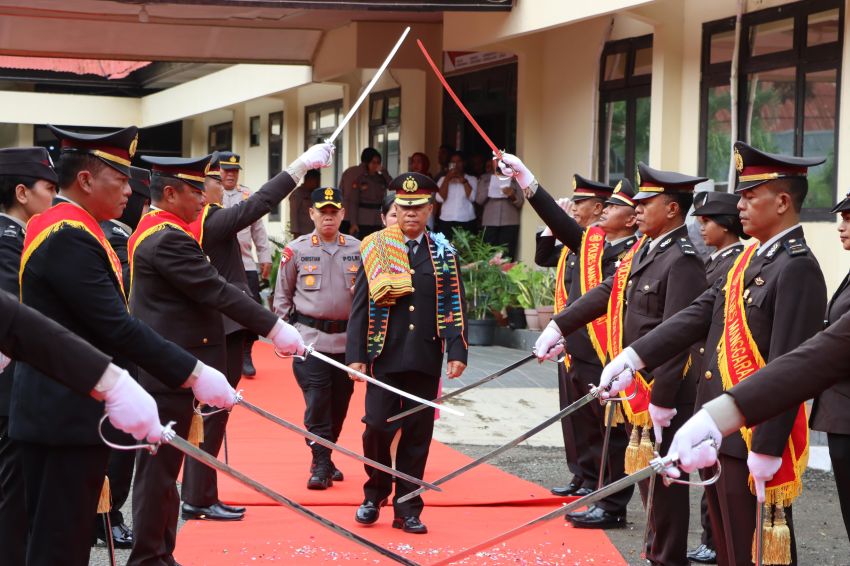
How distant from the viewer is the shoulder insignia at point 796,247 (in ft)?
15.0

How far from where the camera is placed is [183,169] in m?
5.80

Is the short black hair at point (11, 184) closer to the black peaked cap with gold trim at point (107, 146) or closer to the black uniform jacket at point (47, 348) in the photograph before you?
the black peaked cap with gold trim at point (107, 146)

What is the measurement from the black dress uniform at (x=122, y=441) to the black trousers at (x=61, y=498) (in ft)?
0.70

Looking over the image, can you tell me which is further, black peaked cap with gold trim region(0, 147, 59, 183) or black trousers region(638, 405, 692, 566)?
black trousers region(638, 405, 692, 566)

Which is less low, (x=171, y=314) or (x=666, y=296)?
(x=666, y=296)

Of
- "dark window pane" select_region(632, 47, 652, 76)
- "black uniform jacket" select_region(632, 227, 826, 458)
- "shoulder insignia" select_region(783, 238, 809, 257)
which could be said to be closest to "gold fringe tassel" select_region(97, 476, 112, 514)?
"black uniform jacket" select_region(632, 227, 826, 458)

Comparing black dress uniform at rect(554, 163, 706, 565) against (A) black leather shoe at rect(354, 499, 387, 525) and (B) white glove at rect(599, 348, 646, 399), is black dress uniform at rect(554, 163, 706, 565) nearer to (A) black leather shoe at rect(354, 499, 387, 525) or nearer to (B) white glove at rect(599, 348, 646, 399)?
(B) white glove at rect(599, 348, 646, 399)

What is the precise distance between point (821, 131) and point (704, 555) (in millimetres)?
5933

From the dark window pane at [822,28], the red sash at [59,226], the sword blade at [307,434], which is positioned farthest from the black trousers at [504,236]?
the red sash at [59,226]

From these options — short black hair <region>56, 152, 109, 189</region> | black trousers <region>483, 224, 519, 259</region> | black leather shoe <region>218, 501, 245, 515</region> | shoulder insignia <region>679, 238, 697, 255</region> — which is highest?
short black hair <region>56, 152, 109, 189</region>

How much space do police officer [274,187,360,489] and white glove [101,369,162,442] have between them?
13.7 ft

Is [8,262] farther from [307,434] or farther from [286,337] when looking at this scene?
[307,434]

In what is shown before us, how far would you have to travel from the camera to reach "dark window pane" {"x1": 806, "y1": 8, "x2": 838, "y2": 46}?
35.3 feet

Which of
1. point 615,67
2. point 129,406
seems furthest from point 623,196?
point 615,67
